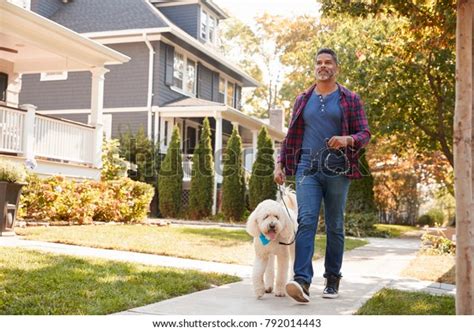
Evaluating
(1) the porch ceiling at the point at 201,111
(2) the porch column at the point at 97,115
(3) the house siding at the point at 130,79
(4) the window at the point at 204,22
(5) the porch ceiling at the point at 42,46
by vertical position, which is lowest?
(2) the porch column at the point at 97,115

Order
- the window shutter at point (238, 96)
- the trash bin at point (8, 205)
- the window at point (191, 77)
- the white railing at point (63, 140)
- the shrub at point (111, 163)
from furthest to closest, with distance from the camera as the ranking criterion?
the window shutter at point (238, 96)
the window at point (191, 77)
the shrub at point (111, 163)
the white railing at point (63, 140)
the trash bin at point (8, 205)

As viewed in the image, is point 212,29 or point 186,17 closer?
point 186,17

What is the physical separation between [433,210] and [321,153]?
69.2ft

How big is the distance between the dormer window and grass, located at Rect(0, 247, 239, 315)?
14.0 meters

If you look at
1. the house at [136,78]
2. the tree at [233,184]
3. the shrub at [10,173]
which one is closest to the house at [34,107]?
the shrub at [10,173]

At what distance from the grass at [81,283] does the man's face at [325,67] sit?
1.70 meters

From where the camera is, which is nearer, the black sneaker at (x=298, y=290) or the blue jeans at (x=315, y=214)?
the black sneaker at (x=298, y=290)

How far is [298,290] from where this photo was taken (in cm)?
345

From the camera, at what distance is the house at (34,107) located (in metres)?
9.31

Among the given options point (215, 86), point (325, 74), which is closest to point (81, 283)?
point (325, 74)

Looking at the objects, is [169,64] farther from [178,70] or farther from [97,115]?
[97,115]

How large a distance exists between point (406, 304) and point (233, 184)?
35.6ft

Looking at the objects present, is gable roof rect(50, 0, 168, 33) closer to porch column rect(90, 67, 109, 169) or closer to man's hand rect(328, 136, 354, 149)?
porch column rect(90, 67, 109, 169)

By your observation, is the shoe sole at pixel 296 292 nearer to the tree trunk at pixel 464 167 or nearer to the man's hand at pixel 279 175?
the man's hand at pixel 279 175
